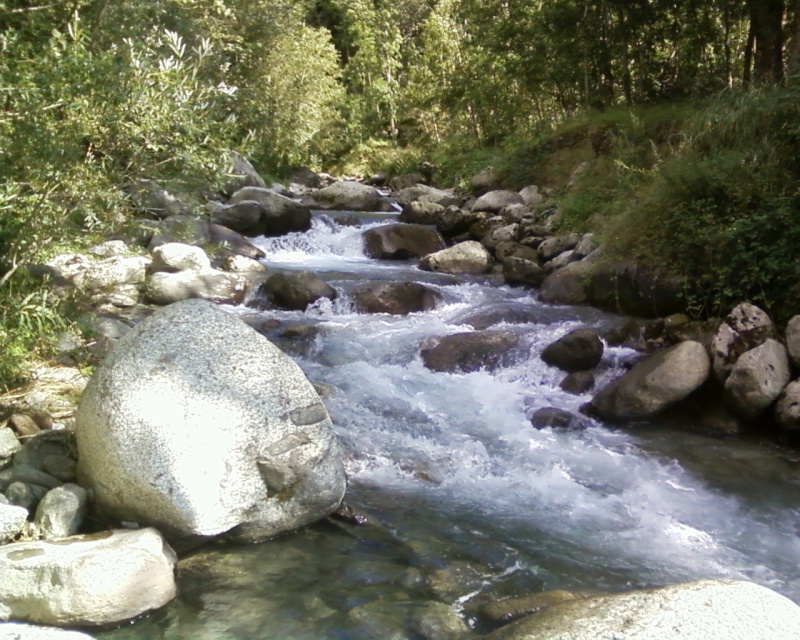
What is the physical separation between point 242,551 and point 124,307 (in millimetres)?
6224

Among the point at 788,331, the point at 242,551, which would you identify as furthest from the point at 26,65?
the point at 788,331

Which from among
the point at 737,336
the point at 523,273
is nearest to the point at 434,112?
the point at 523,273

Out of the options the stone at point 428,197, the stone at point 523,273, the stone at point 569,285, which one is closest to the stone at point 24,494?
the stone at point 569,285

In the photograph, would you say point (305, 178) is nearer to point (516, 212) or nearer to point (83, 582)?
point (516, 212)

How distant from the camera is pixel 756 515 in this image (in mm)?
5988

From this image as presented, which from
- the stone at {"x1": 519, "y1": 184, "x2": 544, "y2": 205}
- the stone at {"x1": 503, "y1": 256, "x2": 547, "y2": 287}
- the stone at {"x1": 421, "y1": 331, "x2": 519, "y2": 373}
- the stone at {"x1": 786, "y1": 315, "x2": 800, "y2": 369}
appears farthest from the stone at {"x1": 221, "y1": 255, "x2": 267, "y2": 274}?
the stone at {"x1": 786, "y1": 315, "x2": 800, "y2": 369}

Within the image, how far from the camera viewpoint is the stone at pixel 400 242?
14.9 metres

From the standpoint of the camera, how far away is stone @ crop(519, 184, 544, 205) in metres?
16.9

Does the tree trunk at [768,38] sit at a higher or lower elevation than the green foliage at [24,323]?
higher

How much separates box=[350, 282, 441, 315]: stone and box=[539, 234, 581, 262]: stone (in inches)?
113

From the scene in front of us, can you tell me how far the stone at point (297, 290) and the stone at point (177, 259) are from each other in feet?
4.72

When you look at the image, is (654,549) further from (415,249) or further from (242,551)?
(415,249)

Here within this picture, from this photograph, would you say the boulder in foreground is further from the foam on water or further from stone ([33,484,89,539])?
the foam on water

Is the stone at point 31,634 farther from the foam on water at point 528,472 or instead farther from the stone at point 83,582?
the foam on water at point 528,472
